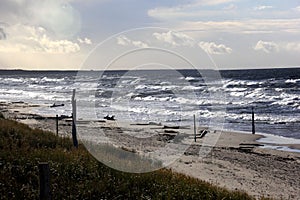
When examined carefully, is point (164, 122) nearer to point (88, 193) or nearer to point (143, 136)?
point (143, 136)

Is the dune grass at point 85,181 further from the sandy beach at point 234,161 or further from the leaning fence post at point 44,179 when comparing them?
the sandy beach at point 234,161

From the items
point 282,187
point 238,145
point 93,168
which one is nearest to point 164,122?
point 238,145

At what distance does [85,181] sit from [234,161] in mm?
11509

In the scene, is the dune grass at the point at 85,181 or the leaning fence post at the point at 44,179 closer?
the leaning fence post at the point at 44,179

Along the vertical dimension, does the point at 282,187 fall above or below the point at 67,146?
below

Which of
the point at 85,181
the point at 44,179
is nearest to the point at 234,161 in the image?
the point at 85,181

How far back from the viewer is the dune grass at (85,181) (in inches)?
420

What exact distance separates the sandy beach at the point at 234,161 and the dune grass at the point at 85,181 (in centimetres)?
397

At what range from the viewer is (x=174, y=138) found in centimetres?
2948

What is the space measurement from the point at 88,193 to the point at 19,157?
2753 mm

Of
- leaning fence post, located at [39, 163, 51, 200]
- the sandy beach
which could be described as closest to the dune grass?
leaning fence post, located at [39, 163, 51, 200]

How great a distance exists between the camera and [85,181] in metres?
11.3

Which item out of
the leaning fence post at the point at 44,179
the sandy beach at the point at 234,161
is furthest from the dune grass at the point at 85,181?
the sandy beach at the point at 234,161

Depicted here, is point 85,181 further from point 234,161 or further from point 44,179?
point 234,161
